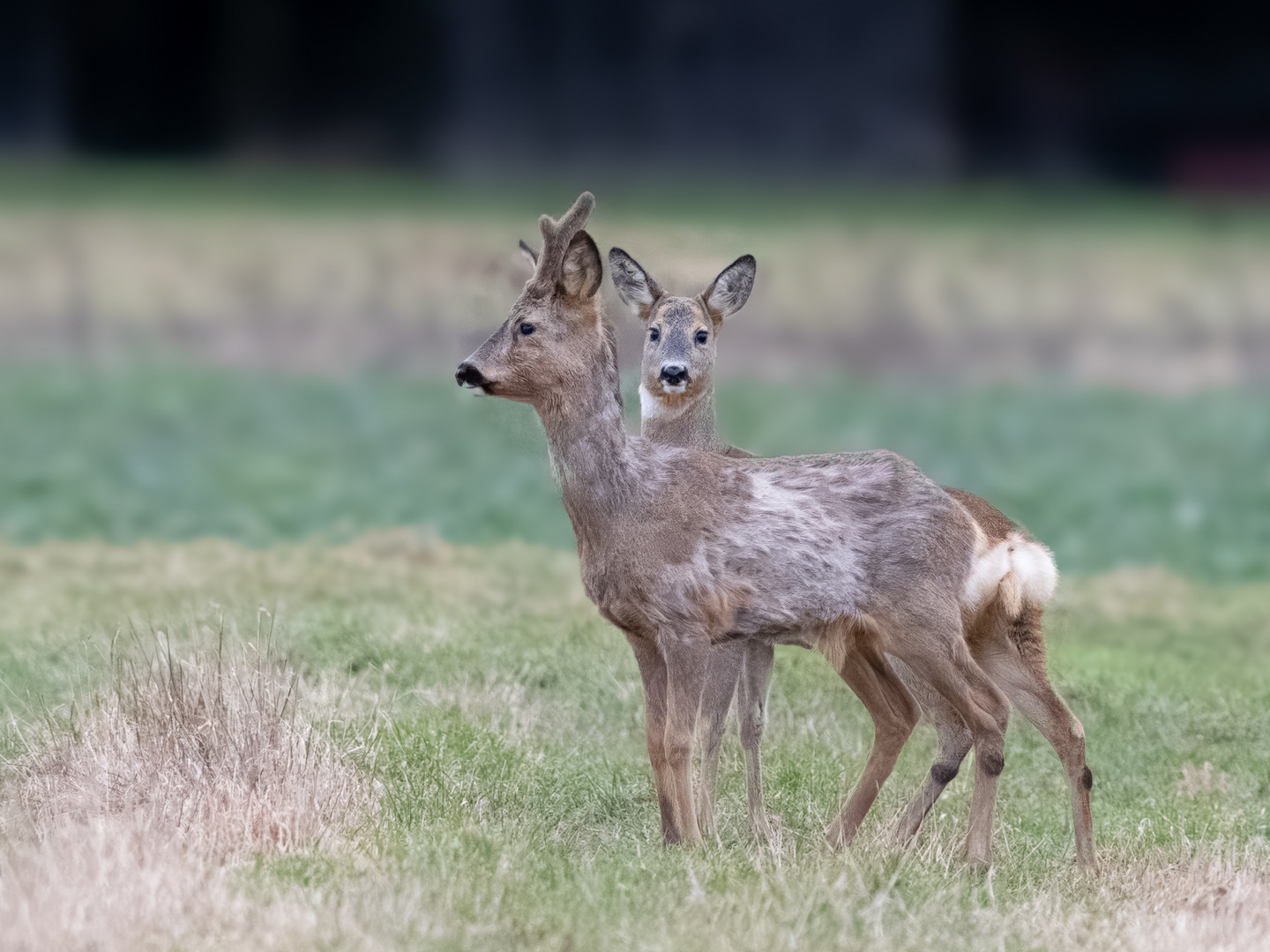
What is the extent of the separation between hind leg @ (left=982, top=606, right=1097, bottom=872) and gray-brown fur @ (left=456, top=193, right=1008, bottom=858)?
1.12 feet

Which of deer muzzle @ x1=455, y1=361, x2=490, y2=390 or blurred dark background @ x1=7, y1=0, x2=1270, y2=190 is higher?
blurred dark background @ x1=7, y1=0, x2=1270, y2=190

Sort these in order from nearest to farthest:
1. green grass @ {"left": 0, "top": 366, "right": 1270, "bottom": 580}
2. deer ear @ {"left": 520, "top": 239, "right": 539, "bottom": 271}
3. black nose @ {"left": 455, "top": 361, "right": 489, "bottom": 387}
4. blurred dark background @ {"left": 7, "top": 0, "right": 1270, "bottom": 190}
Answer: black nose @ {"left": 455, "top": 361, "right": 489, "bottom": 387}
deer ear @ {"left": 520, "top": 239, "right": 539, "bottom": 271}
green grass @ {"left": 0, "top": 366, "right": 1270, "bottom": 580}
blurred dark background @ {"left": 7, "top": 0, "right": 1270, "bottom": 190}

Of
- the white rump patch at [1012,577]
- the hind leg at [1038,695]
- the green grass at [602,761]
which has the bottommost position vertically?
the green grass at [602,761]

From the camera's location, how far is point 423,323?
21.5 metres

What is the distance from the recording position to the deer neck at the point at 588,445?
6.98 m

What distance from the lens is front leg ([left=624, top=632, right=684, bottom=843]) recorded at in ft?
23.0

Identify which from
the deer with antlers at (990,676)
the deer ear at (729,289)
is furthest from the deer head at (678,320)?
the deer with antlers at (990,676)

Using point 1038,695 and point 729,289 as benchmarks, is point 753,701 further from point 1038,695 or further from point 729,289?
point 729,289

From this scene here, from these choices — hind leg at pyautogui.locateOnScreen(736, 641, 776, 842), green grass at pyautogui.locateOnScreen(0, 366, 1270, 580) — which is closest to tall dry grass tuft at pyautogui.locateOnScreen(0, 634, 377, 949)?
hind leg at pyautogui.locateOnScreen(736, 641, 776, 842)

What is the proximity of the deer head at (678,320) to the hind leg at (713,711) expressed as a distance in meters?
1.60

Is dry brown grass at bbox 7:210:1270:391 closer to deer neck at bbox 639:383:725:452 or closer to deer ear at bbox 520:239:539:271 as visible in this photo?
deer neck at bbox 639:383:725:452

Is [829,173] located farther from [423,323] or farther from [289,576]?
[289,576]

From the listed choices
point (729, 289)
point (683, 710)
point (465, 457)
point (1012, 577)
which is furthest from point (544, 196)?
point (683, 710)

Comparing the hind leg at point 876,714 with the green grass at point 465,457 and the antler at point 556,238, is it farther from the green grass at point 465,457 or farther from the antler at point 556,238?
the green grass at point 465,457
